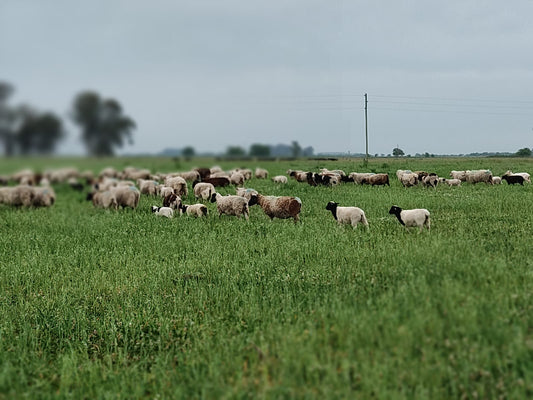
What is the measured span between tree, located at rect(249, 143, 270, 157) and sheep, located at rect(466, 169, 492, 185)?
14.0 metres

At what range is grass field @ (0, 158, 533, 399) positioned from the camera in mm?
4051

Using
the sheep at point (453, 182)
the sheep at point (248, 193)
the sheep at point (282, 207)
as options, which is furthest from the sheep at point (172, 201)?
the sheep at point (453, 182)

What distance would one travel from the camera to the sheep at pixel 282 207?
1410 cm

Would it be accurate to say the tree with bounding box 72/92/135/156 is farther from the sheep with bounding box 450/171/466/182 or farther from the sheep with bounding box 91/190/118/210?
the sheep with bounding box 450/171/466/182

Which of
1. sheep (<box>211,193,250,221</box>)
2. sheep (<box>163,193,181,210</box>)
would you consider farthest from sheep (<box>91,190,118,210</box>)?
sheep (<box>211,193,250,221</box>)

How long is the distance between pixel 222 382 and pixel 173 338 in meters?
2.01

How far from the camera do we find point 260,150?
13625 mm

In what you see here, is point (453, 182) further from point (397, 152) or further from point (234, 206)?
point (234, 206)

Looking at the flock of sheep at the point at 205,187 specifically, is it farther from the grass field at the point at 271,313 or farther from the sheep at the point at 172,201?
the grass field at the point at 271,313

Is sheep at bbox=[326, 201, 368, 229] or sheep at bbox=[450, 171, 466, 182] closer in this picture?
sheep at bbox=[326, 201, 368, 229]

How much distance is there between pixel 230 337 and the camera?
5.72m

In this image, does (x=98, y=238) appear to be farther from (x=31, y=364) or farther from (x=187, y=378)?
(x=187, y=378)

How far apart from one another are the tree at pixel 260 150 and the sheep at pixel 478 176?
46.1 ft

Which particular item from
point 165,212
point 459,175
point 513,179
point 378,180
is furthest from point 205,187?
point 513,179
